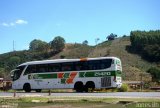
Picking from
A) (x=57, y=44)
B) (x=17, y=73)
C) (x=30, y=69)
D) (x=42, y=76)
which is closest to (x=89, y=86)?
(x=42, y=76)

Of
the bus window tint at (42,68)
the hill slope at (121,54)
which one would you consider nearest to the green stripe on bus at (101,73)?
the bus window tint at (42,68)

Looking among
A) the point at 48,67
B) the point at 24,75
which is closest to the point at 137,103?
the point at 48,67

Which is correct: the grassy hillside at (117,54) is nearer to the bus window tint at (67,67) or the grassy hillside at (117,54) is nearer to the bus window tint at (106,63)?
the bus window tint at (67,67)

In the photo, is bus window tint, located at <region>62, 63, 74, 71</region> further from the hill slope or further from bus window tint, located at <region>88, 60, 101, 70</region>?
the hill slope

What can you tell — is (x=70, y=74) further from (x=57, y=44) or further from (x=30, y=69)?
(x=57, y=44)

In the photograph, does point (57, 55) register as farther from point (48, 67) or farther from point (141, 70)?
point (48, 67)

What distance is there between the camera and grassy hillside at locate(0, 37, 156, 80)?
9624 cm

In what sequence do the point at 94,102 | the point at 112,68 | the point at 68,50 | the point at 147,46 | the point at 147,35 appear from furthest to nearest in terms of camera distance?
the point at 68,50
the point at 147,35
the point at 147,46
the point at 112,68
the point at 94,102

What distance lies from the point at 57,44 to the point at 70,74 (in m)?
113

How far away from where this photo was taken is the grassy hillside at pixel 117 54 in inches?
3789

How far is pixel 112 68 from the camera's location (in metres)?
35.5

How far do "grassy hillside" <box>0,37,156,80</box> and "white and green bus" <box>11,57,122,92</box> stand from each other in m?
44.6

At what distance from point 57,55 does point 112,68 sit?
10575cm

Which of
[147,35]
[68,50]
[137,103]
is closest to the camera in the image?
[137,103]
